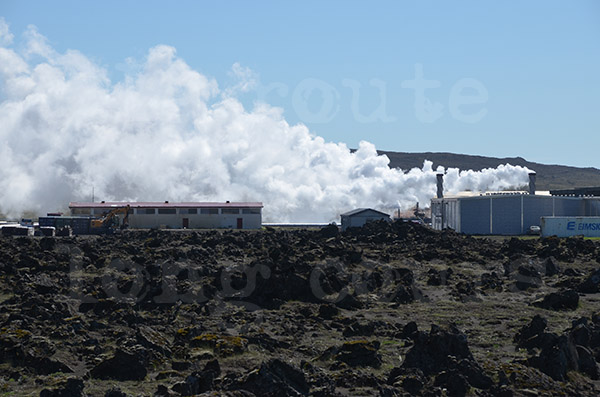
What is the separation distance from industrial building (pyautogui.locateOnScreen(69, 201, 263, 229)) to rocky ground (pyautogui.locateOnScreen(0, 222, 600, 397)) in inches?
1845

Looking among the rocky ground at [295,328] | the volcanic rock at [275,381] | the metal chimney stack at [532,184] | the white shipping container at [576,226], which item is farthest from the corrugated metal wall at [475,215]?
the volcanic rock at [275,381]

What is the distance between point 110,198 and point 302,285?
9329 centimetres

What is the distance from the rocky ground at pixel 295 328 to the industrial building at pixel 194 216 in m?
46.9

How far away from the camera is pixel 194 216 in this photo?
287 ft

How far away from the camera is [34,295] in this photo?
23.6 meters

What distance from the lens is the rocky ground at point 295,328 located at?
1411 cm

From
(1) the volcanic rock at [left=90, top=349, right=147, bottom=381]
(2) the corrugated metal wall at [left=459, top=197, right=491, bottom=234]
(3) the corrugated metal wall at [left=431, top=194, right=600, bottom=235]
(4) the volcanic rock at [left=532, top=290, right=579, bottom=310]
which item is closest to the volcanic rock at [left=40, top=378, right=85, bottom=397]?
(1) the volcanic rock at [left=90, top=349, right=147, bottom=381]

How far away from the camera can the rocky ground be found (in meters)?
14.1

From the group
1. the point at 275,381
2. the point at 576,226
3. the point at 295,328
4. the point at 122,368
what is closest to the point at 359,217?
the point at 576,226

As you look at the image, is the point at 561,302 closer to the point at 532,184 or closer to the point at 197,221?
the point at 197,221

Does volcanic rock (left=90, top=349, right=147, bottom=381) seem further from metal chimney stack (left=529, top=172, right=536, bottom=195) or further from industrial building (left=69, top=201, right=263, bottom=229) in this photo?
metal chimney stack (left=529, top=172, right=536, bottom=195)

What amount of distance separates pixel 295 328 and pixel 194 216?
223 feet

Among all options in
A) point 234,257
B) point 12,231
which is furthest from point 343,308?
point 12,231

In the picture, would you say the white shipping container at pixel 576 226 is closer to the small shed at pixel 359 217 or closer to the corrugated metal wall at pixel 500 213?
the corrugated metal wall at pixel 500 213
